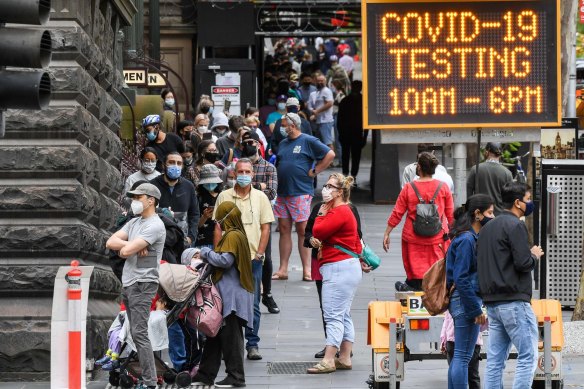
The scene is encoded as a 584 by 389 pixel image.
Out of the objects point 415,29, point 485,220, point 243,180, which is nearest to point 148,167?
point 243,180

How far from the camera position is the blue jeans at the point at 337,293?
41.9 ft

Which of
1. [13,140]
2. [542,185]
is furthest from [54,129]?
[542,185]

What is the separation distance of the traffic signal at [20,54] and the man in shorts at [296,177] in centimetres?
1021

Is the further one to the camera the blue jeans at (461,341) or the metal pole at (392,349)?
the metal pole at (392,349)

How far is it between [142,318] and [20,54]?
15.6 feet

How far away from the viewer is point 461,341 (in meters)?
11.0

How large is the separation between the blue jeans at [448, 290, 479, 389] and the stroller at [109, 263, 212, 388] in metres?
2.38

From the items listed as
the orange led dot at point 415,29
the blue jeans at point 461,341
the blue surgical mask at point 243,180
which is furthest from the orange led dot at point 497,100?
the blue surgical mask at point 243,180

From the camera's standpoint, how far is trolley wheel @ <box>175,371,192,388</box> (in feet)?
39.8

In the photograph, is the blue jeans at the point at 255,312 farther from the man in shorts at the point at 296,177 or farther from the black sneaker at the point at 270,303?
the man in shorts at the point at 296,177

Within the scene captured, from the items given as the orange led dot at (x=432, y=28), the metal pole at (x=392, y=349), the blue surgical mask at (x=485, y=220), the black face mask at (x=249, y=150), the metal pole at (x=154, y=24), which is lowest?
the metal pole at (x=392, y=349)

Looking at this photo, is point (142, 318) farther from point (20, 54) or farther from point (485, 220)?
point (20, 54)

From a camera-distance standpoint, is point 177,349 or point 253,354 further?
point 253,354

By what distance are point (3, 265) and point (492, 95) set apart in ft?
14.6
